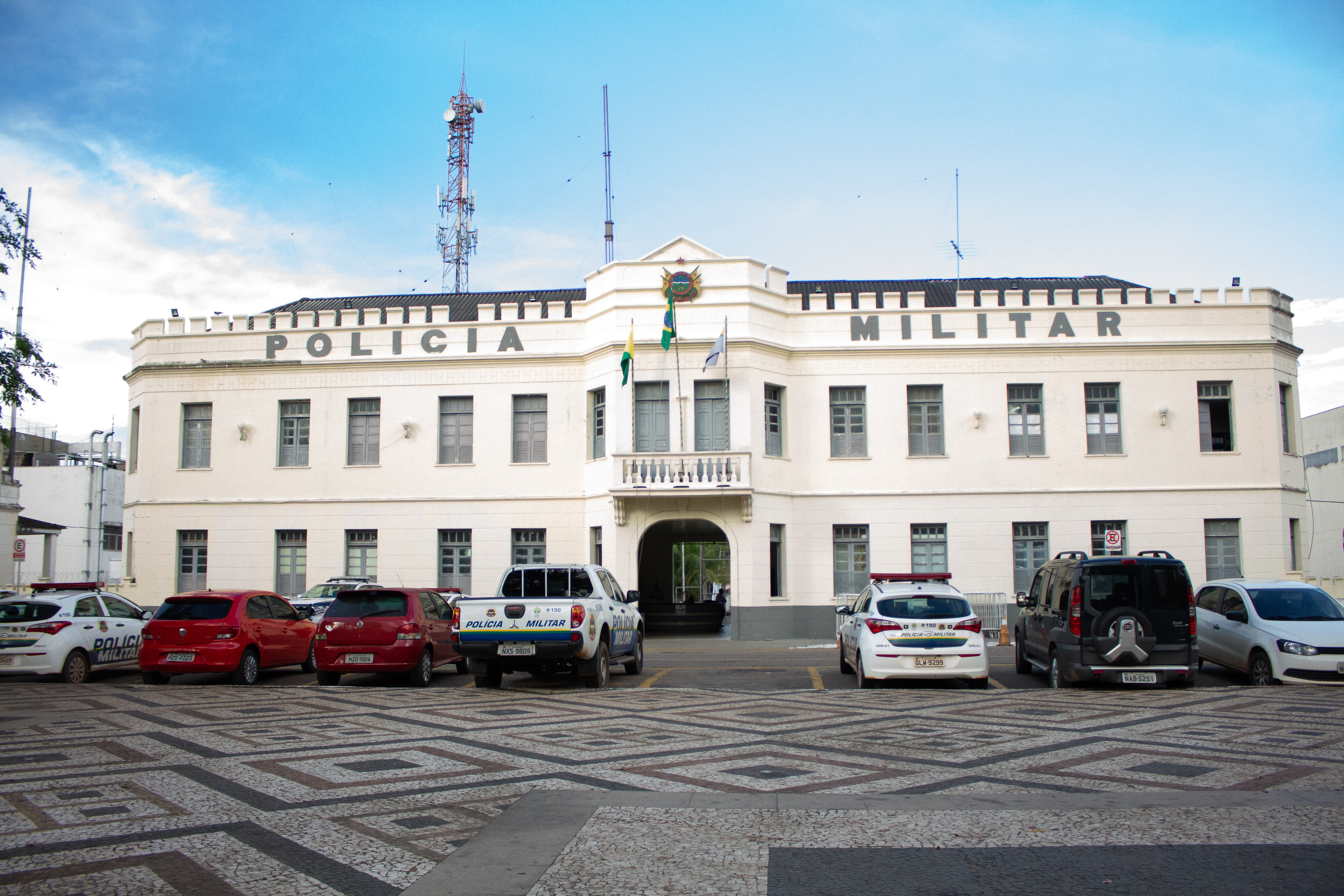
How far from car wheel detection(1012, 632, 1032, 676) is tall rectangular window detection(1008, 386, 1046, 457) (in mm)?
12458

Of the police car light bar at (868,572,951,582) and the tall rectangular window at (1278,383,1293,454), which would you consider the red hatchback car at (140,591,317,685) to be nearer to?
the police car light bar at (868,572,951,582)

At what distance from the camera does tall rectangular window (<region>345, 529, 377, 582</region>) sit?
95.9 feet

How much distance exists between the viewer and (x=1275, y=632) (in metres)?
14.5

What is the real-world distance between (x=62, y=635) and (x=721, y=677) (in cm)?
1069

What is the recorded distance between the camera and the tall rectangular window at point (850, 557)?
28.0 metres

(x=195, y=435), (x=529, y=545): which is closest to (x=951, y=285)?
(x=529, y=545)

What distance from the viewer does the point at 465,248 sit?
43250 millimetres

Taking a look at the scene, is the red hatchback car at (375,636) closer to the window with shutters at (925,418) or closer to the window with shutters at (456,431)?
the window with shutters at (456,431)

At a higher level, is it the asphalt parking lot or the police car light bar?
the police car light bar

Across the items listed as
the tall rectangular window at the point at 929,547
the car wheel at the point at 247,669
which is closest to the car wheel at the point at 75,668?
the car wheel at the point at 247,669

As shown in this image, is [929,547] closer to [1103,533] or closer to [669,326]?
[1103,533]

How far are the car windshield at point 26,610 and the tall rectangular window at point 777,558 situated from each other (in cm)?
1703

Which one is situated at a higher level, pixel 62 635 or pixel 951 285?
pixel 951 285

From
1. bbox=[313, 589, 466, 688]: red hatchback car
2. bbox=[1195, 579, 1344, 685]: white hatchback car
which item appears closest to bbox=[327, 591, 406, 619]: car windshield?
bbox=[313, 589, 466, 688]: red hatchback car
